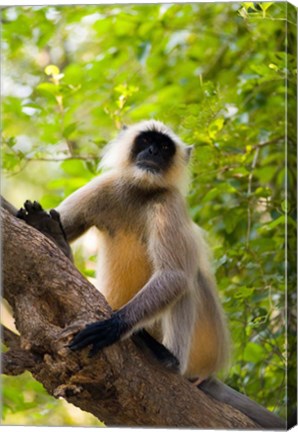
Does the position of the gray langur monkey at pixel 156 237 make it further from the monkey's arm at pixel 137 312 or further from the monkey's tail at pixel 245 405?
the monkey's tail at pixel 245 405

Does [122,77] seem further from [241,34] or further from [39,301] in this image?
[39,301]

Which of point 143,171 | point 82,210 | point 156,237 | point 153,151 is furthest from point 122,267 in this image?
point 153,151

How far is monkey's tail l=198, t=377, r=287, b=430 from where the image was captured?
208 inches

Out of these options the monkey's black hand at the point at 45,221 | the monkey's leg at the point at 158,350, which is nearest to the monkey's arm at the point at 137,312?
the monkey's leg at the point at 158,350

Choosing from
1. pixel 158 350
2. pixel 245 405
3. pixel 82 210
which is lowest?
pixel 245 405

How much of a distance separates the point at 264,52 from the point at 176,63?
1.79 metres

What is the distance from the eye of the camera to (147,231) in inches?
222

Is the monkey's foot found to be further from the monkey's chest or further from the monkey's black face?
the monkey's black face

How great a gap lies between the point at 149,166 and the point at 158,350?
1.24m

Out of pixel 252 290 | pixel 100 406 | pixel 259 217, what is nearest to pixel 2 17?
pixel 259 217

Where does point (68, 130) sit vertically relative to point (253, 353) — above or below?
above

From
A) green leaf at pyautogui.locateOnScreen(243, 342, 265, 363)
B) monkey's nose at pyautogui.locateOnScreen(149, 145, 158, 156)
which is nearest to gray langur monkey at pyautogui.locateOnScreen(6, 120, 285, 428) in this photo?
monkey's nose at pyautogui.locateOnScreen(149, 145, 158, 156)

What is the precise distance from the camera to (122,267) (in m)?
5.66

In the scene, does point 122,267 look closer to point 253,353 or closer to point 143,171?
point 143,171
